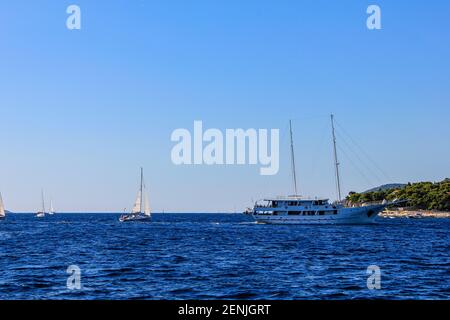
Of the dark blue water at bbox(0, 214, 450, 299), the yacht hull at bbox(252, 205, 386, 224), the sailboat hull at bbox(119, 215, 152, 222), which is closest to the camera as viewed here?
the dark blue water at bbox(0, 214, 450, 299)

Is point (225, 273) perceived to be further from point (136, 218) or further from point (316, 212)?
point (136, 218)

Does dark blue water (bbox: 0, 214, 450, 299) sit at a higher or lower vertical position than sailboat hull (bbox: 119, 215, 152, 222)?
lower

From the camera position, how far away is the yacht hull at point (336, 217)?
132m

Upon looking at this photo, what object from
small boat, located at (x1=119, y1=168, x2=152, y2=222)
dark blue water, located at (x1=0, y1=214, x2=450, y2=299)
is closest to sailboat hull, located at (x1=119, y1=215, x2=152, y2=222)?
small boat, located at (x1=119, y1=168, x2=152, y2=222)

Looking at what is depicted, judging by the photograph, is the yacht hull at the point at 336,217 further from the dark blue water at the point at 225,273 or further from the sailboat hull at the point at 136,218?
the dark blue water at the point at 225,273

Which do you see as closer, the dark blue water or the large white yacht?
the dark blue water

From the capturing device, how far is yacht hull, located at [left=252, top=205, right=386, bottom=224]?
132500 millimetres

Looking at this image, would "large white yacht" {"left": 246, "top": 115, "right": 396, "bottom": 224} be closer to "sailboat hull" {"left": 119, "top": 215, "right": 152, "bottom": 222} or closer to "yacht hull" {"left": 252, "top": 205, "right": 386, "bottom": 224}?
"yacht hull" {"left": 252, "top": 205, "right": 386, "bottom": 224}

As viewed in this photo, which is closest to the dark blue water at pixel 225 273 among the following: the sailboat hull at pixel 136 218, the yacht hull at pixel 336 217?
the yacht hull at pixel 336 217

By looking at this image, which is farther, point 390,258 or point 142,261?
point 390,258
